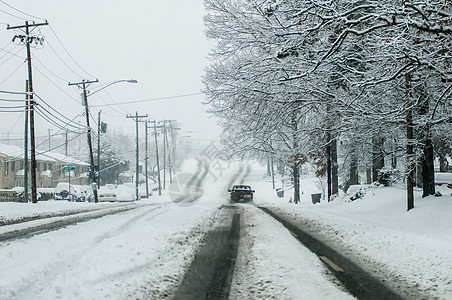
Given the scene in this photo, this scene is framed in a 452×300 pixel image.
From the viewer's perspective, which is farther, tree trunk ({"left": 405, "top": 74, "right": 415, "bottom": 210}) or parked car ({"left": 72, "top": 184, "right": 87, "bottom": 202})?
parked car ({"left": 72, "top": 184, "right": 87, "bottom": 202})

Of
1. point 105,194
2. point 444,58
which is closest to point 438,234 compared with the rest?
point 444,58

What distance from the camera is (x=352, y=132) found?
1512 cm

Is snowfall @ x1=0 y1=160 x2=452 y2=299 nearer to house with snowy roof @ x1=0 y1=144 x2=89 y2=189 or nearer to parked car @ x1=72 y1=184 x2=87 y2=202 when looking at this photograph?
house with snowy roof @ x1=0 y1=144 x2=89 y2=189

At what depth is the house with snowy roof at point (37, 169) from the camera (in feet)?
161

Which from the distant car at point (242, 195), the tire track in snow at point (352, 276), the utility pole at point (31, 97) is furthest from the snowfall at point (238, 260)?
the distant car at point (242, 195)

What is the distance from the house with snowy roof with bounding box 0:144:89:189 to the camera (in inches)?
1933

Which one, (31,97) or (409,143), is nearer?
(409,143)

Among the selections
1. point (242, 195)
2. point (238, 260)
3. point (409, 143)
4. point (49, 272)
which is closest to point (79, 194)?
point (242, 195)

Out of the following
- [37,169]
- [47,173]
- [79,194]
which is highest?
[37,169]

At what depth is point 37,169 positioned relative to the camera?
57094mm

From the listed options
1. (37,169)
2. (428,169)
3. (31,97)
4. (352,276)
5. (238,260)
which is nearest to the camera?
(352,276)

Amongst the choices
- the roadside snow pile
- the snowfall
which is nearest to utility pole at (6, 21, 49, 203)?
the snowfall

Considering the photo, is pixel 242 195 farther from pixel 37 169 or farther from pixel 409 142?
pixel 37 169

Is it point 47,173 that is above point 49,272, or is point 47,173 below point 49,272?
above
